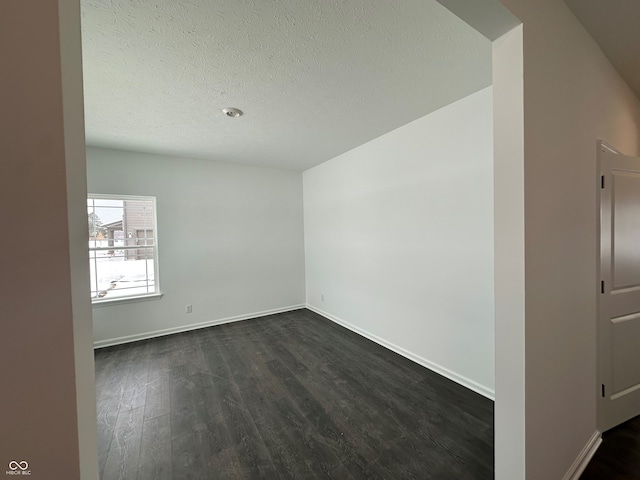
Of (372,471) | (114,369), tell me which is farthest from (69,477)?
(114,369)

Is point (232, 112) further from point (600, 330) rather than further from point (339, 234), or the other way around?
point (600, 330)

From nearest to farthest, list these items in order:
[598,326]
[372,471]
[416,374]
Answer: [372,471] < [598,326] < [416,374]

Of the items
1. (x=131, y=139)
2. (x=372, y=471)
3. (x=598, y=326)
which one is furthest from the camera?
(x=131, y=139)

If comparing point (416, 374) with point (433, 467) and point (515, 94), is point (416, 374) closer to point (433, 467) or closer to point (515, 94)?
point (433, 467)

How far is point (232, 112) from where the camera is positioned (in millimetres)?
2340

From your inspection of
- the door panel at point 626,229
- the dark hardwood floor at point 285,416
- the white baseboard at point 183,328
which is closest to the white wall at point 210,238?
the white baseboard at point 183,328

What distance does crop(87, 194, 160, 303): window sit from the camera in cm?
325

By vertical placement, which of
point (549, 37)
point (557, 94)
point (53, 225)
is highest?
point (549, 37)

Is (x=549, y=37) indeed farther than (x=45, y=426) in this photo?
Yes

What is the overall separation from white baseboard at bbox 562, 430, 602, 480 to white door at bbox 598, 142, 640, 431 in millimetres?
117

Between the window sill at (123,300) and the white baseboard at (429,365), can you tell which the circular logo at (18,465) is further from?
the window sill at (123,300)

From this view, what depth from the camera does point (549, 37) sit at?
3.87 ft

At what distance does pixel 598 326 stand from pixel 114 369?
448cm

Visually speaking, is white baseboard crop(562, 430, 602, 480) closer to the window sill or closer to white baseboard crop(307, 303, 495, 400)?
white baseboard crop(307, 303, 495, 400)
